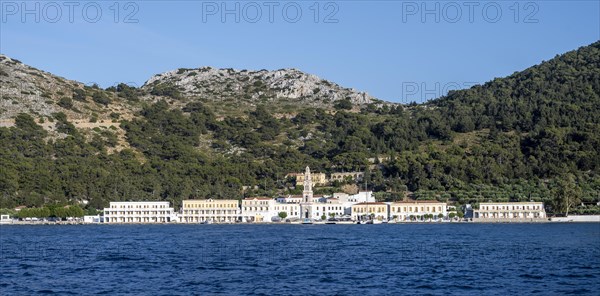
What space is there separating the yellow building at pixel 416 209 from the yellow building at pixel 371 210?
1044mm

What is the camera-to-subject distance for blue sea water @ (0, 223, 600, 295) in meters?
36.9

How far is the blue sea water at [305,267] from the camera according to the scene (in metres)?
36.9

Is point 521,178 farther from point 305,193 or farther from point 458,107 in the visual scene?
point 458,107

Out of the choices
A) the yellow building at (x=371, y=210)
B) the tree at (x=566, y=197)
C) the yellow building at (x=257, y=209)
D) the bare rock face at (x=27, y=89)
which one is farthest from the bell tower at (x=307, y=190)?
the bare rock face at (x=27, y=89)

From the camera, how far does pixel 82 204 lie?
12162 centimetres

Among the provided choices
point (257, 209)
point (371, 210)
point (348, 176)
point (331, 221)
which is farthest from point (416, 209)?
point (348, 176)

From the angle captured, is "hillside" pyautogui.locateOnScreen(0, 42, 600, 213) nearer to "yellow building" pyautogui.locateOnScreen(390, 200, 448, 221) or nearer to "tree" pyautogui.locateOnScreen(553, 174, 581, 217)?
"tree" pyautogui.locateOnScreen(553, 174, 581, 217)

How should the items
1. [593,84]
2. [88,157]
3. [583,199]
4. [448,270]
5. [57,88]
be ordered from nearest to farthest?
[448,270] < [583,199] < [88,157] < [593,84] < [57,88]

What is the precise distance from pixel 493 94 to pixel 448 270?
13996cm

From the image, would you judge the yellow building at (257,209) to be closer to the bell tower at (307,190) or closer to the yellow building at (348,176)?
the bell tower at (307,190)

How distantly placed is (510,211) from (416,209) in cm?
1178

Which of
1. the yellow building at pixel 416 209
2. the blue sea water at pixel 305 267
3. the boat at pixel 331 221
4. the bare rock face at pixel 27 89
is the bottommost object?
the blue sea water at pixel 305 267

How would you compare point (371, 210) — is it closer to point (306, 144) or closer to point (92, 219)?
point (92, 219)

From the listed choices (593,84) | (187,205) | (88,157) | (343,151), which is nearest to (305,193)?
(187,205)
